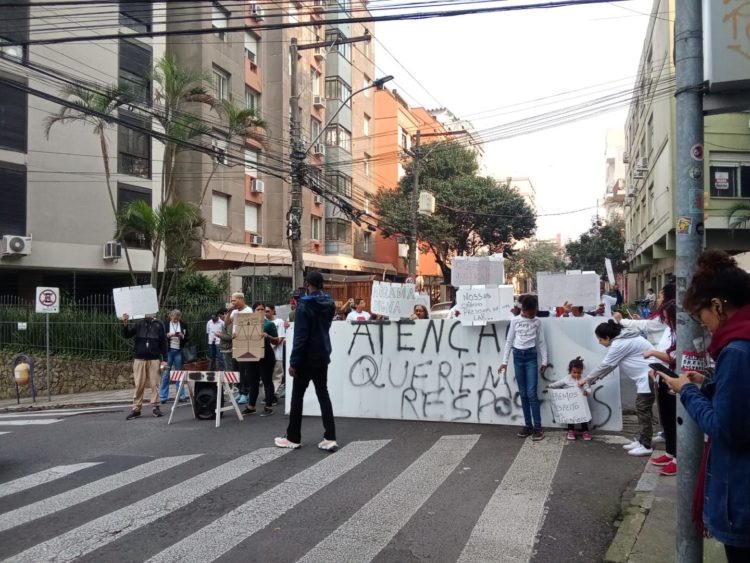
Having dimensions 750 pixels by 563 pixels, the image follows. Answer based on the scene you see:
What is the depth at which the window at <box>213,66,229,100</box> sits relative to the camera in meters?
27.0

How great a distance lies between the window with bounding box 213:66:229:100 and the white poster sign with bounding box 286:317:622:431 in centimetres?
2101

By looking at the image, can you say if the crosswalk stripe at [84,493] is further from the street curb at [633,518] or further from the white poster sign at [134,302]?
the street curb at [633,518]

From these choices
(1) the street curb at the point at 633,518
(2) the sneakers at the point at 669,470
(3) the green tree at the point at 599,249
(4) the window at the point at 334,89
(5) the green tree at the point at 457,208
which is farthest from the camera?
(3) the green tree at the point at 599,249

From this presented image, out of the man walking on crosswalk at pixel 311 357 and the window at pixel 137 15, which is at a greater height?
the window at pixel 137 15

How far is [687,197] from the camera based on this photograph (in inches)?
139

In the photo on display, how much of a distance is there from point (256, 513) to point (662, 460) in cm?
382

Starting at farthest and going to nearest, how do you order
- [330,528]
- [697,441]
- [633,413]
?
[633,413] < [330,528] < [697,441]

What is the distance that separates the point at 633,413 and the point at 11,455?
7.99 metres

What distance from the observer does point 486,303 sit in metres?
8.05

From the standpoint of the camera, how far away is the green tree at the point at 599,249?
5166 centimetres

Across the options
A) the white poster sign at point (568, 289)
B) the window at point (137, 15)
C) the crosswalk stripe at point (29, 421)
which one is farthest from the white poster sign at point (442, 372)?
the window at point (137, 15)

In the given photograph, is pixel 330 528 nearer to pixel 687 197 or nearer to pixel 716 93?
pixel 687 197

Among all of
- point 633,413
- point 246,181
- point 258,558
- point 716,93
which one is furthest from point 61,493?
point 246,181

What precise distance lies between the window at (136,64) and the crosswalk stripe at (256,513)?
1977cm
